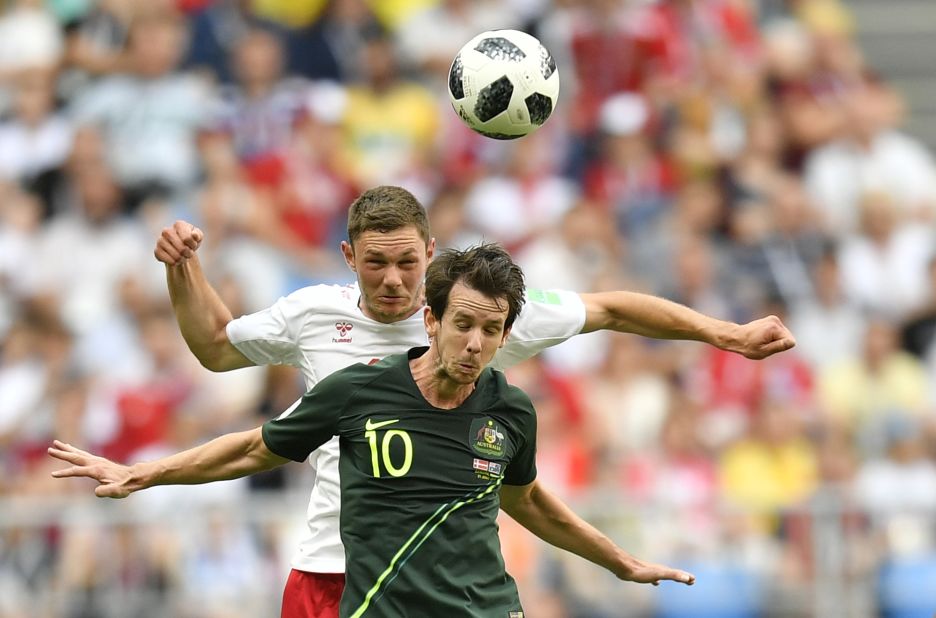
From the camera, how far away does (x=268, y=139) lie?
45.8 ft

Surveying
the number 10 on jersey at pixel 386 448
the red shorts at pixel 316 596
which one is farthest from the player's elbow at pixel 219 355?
the number 10 on jersey at pixel 386 448

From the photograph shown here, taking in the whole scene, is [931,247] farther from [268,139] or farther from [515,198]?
[268,139]

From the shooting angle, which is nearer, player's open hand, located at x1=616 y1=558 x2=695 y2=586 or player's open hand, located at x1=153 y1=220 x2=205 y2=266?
player's open hand, located at x1=616 y1=558 x2=695 y2=586

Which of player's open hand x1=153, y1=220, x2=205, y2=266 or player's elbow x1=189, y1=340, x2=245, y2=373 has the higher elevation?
player's open hand x1=153, y1=220, x2=205, y2=266

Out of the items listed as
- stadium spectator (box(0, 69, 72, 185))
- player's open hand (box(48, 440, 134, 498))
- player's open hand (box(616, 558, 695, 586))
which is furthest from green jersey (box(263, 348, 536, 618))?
stadium spectator (box(0, 69, 72, 185))

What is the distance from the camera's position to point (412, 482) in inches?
225

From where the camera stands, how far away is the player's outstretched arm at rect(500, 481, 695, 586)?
20.7 feet

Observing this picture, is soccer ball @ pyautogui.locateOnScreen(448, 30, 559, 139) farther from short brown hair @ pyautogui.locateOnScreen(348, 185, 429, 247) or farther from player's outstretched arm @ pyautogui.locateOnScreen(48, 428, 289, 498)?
player's outstretched arm @ pyautogui.locateOnScreen(48, 428, 289, 498)

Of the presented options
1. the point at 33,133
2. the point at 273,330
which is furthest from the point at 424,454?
the point at 33,133

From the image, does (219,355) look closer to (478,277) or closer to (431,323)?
(431,323)

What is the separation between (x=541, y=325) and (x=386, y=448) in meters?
1.12

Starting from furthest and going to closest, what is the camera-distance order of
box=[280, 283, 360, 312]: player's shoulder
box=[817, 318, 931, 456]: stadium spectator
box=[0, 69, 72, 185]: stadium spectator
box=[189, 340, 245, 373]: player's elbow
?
1. box=[0, 69, 72, 185]: stadium spectator
2. box=[817, 318, 931, 456]: stadium spectator
3. box=[189, 340, 245, 373]: player's elbow
4. box=[280, 283, 360, 312]: player's shoulder

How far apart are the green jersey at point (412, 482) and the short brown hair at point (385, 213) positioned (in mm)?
619

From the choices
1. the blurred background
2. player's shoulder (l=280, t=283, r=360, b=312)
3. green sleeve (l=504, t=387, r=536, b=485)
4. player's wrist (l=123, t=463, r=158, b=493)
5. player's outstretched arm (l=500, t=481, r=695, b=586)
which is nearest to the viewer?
player's wrist (l=123, t=463, r=158, b=493)
